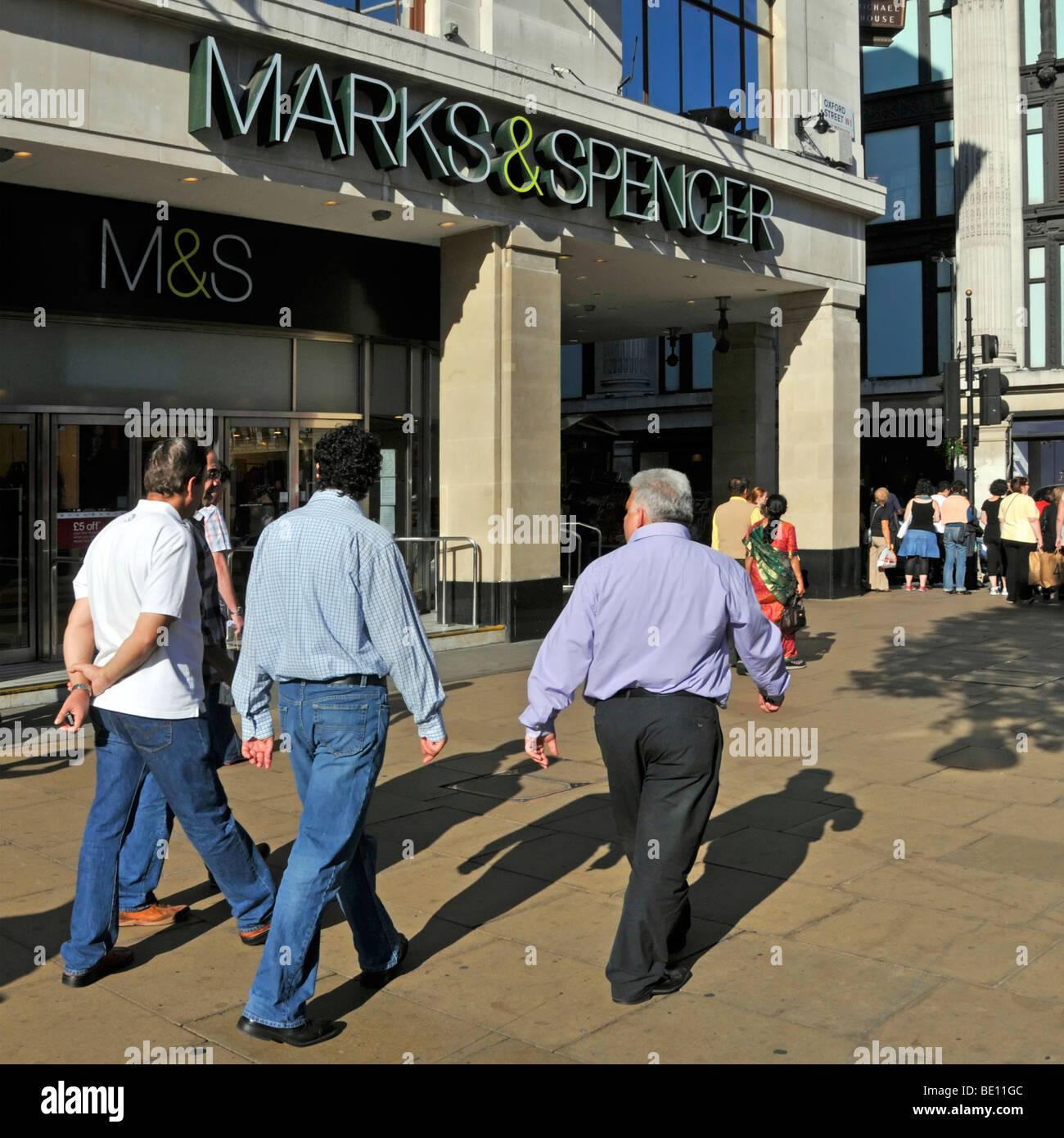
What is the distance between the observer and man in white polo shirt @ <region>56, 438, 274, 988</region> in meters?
4.48

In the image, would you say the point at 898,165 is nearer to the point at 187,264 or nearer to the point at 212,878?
the point at 187,264

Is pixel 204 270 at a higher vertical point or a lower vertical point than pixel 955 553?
higher

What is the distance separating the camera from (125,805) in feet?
15.1

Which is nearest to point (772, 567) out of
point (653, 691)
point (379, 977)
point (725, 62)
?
point (653, 691)

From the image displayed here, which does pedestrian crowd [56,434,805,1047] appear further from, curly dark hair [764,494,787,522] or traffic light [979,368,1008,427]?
traffic light [979,368,1008,427]

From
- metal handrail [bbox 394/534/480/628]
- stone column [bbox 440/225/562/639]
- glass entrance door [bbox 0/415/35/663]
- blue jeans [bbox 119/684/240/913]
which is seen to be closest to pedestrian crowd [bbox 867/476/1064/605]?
stone column [bbox 440/225/562/639]

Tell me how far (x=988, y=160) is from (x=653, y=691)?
3161 centimetres

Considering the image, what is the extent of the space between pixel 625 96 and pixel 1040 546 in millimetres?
8620

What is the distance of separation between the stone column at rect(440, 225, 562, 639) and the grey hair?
31.7 feet

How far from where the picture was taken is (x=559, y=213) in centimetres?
1477

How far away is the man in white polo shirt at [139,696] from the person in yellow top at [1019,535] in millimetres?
15575

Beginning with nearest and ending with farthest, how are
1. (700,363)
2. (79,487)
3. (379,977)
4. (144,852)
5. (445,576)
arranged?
(379,977) < (144,852) < (79,487) < (445,576) < (700,363)

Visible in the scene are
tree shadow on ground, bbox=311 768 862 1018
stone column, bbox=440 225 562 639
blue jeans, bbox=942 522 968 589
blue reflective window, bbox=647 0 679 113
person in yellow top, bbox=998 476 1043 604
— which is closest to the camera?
tree shadow on ground, bbox=311 768 862 1018

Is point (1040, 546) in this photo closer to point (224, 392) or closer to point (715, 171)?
point (715, 171)
